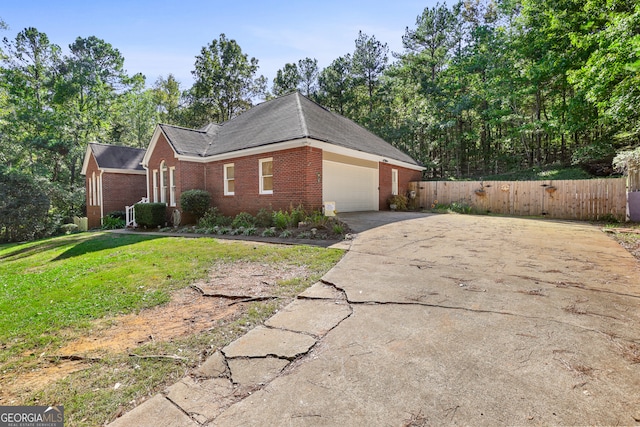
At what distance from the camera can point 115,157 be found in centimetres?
2002

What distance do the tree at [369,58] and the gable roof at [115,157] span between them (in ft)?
71.5

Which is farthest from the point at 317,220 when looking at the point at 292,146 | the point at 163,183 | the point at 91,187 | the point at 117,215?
the point at 91,187

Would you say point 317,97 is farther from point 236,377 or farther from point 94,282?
point 236,377

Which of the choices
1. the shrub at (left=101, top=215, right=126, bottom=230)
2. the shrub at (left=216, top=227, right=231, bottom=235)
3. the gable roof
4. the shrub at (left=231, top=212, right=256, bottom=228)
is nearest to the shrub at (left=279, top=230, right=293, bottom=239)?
the shrub at (left=231, top=212, right=256, bottom=228)

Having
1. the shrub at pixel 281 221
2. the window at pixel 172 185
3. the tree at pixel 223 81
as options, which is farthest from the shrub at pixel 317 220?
the tree at pixel 223 81

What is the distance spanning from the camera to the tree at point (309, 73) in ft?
107

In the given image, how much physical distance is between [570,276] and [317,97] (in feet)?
103

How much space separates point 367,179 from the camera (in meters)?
15.4

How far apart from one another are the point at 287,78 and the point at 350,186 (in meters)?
24.3

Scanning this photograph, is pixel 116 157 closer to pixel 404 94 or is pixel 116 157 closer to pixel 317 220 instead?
pixel 317 220

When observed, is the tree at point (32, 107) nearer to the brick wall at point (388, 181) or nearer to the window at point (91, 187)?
the window at point (91, 187)

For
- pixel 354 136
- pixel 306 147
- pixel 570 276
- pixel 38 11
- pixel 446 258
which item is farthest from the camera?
pixel 354 136

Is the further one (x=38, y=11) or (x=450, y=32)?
(x=450, y=32)

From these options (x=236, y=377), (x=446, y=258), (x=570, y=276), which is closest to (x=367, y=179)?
(x=446, y=258)
